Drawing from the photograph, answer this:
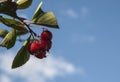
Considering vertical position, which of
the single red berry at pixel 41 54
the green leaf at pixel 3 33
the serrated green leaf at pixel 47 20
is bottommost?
the green leaf at pixel 3 33

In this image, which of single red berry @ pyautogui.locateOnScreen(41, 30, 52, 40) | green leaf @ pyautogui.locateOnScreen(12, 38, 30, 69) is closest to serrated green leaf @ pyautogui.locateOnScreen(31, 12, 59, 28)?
single red berry @ pyautogui.locateOnScreen(41, 30, 52, 40)

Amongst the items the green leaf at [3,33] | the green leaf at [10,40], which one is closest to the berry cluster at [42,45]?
the green leaf at [10,40]

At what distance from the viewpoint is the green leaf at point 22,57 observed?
3.07m

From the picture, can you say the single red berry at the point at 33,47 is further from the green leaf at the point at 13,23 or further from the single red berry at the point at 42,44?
the green leaf at the point at 13,23

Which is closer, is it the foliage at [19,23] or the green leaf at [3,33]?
the foliage at [19,23]

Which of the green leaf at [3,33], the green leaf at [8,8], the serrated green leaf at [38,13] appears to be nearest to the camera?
the green leaf at [8,8]

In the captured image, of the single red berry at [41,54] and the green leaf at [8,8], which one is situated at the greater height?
the single red berry at [41,54]

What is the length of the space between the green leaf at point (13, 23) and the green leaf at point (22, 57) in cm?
25

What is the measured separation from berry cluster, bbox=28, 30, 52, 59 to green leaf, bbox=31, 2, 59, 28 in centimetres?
18

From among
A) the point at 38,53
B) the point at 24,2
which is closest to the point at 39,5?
the point at 24,2

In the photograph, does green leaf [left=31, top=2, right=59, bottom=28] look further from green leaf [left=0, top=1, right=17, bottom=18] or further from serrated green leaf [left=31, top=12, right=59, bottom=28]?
green leaf [left=0, top=1, right=17, bottom=18]

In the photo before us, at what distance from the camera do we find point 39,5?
3.07 metres

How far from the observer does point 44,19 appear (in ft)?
9.28

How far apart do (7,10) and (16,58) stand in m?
0.60
